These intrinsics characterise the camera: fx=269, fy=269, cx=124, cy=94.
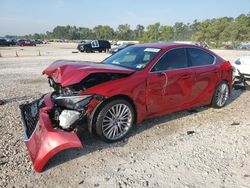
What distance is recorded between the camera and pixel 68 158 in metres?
3.92

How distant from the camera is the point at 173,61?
516 centimetres

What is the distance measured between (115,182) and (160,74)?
2207 millimetres

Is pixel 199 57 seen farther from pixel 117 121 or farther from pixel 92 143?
pixel 92 143

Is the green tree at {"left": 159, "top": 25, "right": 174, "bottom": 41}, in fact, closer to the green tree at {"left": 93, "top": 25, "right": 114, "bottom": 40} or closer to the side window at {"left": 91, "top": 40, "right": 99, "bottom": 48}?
the green tree at {"left": 93, "top": 25, "right": 114, "bottom": 40}

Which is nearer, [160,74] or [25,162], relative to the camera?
[25,162]

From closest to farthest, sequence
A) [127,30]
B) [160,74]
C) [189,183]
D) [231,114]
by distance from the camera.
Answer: [189,183]
[160,74]
[231,114]
[127,30]

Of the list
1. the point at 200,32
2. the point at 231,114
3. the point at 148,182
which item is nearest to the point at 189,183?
the point at 148,182

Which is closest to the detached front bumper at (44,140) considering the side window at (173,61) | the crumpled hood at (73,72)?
the crumpled hood at (73,72)

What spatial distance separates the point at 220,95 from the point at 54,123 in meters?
4.03

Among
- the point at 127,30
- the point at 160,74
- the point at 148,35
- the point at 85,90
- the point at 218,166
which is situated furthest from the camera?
the point at 127,30

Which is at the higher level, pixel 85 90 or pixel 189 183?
pixel 85 90

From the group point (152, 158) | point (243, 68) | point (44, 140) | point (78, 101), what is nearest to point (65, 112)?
point (78, 101)

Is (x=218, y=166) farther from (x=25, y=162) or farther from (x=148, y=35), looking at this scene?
(x=148, y=35)

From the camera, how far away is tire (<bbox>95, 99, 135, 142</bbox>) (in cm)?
419
